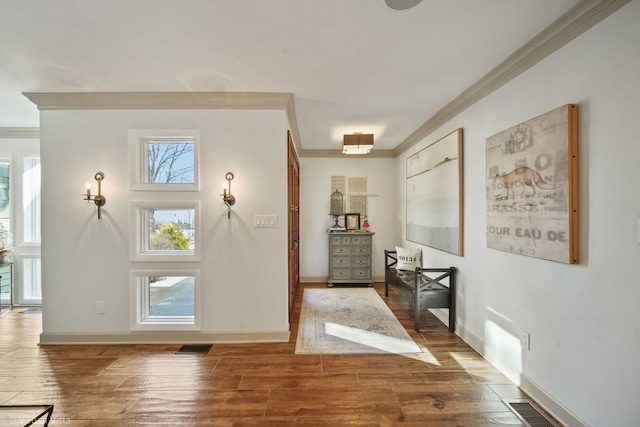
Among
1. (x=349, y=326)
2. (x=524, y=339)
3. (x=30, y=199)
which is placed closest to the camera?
(x=524, y=339)

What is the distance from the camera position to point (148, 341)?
2.71m

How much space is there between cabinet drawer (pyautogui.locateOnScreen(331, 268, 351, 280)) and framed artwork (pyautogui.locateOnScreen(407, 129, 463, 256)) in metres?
1.27

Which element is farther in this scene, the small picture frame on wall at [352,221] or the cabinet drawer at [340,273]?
the small picture frame on wall at [352,221]

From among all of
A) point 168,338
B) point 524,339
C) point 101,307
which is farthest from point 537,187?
point 101,307

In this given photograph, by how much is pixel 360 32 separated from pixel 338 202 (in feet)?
11.0

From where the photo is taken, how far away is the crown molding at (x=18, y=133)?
374cm

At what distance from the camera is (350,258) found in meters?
4.72

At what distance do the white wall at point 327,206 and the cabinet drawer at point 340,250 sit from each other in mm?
363

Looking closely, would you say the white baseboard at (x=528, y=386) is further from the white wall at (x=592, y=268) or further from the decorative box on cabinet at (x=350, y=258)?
the decorative box on cabinet at (x=350, y=258)

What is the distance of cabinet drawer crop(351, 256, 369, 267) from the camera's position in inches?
186

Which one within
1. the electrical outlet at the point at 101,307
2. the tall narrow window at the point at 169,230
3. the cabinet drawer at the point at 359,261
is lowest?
the electrical outlet at the point at 101,307

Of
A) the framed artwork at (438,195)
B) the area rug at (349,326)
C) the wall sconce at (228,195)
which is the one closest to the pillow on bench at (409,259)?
the framed artwork at (438,195)

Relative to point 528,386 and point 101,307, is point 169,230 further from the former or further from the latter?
point 528,386

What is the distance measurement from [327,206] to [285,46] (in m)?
3.34
